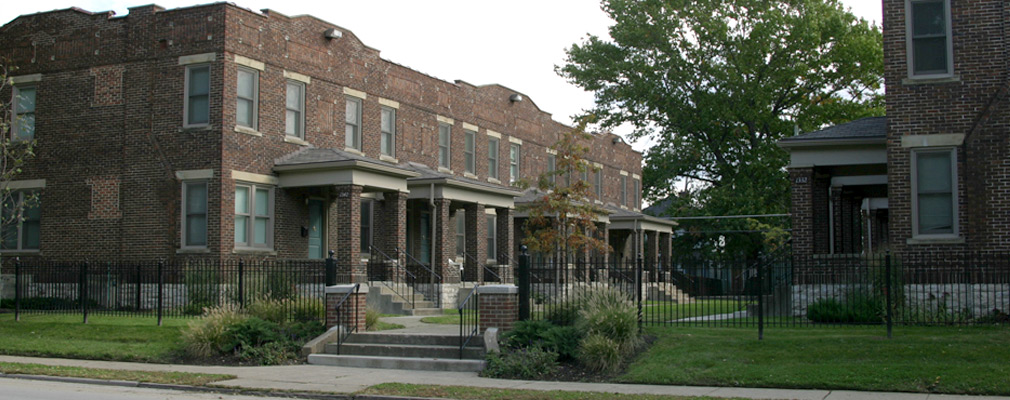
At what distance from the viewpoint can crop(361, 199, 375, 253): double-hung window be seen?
29.6 metres

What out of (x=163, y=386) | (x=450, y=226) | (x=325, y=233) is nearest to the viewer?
(x=163, y=386)

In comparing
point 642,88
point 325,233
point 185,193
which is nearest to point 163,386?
point 185,193

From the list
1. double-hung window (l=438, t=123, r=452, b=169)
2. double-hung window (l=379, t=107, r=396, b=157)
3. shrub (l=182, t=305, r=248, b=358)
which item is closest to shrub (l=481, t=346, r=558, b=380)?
shrub (l=182, t=305, r=248, b=358)

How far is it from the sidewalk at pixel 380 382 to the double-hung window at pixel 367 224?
1247 centimetres

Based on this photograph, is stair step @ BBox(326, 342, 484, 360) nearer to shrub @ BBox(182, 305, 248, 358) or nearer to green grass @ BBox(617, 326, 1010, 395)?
shrub @ BBox(182, 305, 248, 358)

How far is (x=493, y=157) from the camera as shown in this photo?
37344 millimetres

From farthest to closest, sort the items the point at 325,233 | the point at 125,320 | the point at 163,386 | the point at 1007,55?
the point at 325,233, the point at 125,320, the point at 1007,55, the point at 163,386

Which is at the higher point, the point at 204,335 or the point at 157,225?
the point at 157,225

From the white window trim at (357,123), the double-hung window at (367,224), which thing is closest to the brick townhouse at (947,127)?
the double-hung window at (367,224)

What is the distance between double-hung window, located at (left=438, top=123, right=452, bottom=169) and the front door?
244 inches

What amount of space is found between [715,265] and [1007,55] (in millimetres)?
8267

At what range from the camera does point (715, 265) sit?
17.4m

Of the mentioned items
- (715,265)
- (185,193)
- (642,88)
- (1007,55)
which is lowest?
(715,265)

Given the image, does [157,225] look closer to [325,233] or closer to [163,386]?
[325,233]
